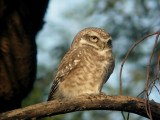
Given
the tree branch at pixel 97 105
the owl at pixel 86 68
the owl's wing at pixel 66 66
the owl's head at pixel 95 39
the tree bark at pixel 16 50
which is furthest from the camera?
the owl's head at pixel 95 39

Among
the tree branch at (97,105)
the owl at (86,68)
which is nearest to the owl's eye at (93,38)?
the owl at (86,68)

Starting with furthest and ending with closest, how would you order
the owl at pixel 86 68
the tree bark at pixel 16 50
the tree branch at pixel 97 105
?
the owl at pixel 86 68 → the tree branch at pixel 97 105 → the tree bark at pixel 16 50

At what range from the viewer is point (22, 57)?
85.6 inches

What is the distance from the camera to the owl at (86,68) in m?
3.56

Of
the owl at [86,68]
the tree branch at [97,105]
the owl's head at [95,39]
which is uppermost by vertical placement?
the owl's head at [95,39]

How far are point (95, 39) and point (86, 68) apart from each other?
1.85 ft

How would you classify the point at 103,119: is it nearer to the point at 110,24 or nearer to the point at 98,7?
the point at 110,24

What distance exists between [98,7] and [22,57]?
156 inches

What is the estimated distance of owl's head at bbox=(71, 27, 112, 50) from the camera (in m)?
3.85

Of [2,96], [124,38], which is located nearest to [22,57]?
[2,96]

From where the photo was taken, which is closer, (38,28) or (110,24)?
(38,28)

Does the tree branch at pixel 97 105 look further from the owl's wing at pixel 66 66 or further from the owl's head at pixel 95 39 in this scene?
the owl's head at pixel 95 39

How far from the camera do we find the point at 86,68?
3.55 m

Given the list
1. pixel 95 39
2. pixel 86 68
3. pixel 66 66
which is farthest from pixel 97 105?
pixel 95 39
